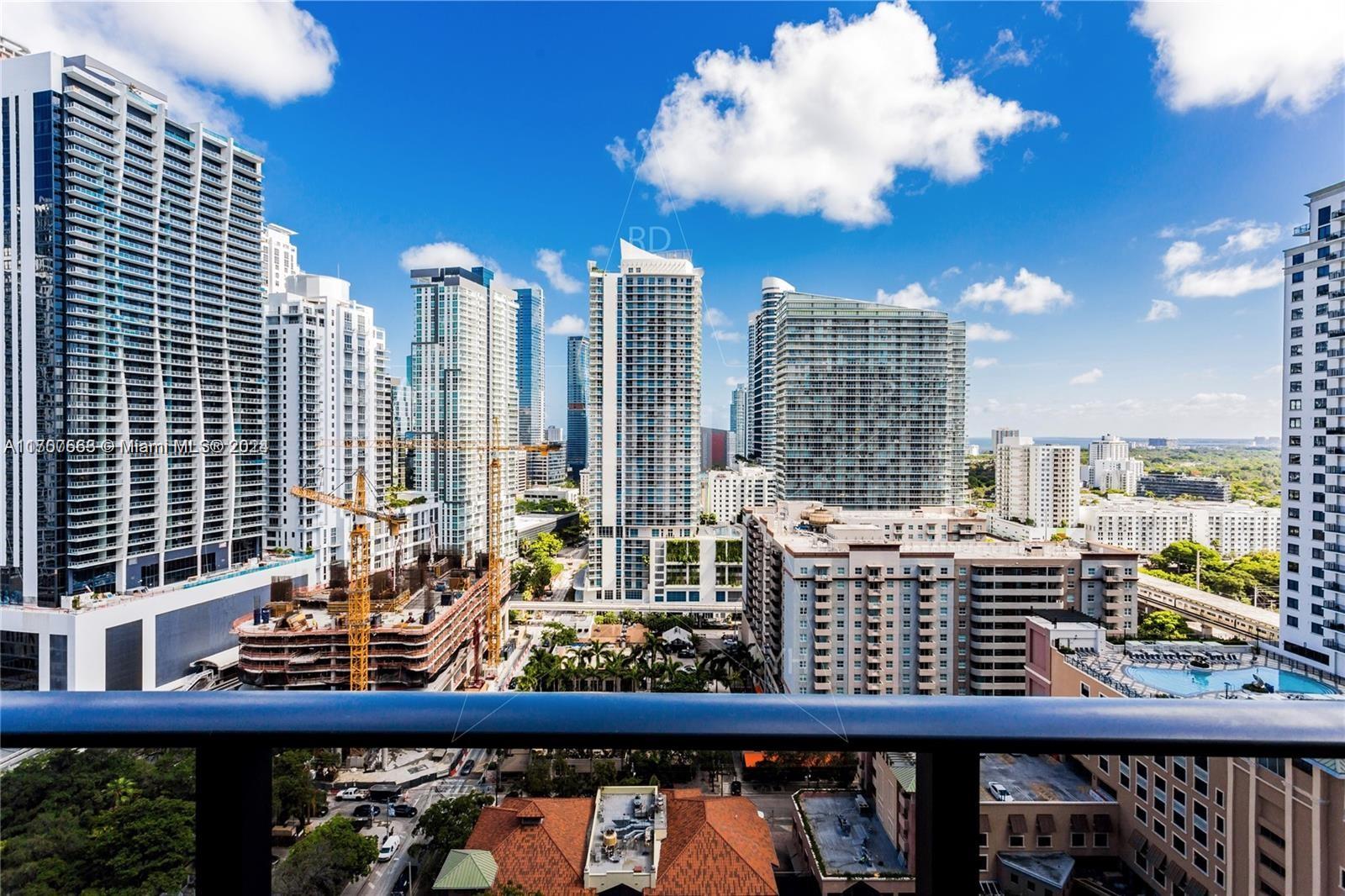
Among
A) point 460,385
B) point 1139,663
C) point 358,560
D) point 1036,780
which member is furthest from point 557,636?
point 1036,780

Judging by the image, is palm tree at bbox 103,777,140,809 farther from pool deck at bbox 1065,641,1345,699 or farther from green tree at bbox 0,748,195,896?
pool deck at bbox 1065,641,1345,699

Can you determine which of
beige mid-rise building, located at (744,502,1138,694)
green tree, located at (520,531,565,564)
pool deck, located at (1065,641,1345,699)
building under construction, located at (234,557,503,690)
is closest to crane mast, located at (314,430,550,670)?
building under construction, located at (234,557,503,690)

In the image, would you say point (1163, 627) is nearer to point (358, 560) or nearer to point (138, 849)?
point (138, 849)

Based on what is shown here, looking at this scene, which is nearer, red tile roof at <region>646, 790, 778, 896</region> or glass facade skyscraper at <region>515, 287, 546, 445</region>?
red tile roof at <region>646, 790, 778, 896</region>

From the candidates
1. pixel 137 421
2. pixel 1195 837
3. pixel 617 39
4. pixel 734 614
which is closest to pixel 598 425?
pixel 734 614

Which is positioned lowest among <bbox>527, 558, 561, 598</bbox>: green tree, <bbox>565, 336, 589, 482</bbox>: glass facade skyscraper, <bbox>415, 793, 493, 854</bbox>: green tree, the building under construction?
<bbox>527, 558, 561, 598</bbox>: green tree

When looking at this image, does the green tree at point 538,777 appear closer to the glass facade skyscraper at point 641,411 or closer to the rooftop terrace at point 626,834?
the rooftop terrace at point 626,834
